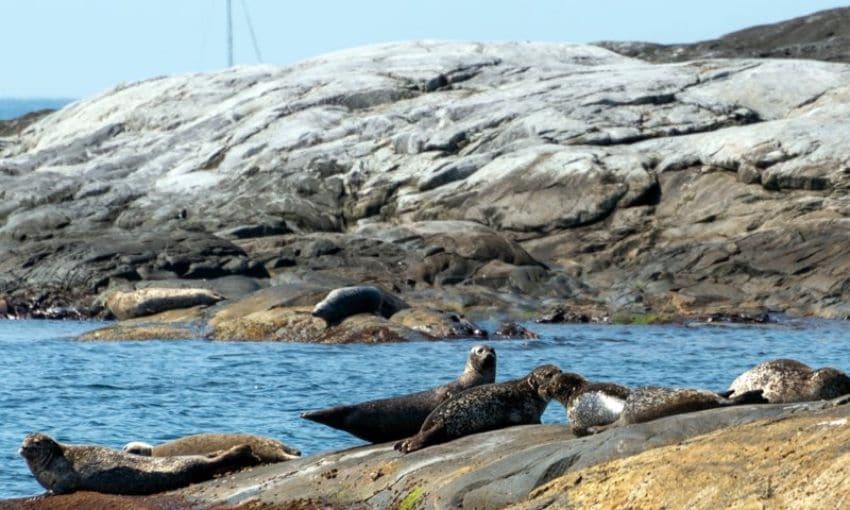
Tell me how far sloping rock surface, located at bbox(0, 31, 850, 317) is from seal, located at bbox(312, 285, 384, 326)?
387cm

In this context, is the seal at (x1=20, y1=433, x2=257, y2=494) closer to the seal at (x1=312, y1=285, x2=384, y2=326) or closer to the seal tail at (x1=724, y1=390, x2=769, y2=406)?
the seal tail at (x1=724, y1=390, x2=769, y2=406)

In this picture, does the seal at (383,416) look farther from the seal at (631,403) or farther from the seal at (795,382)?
the seal at (795,382)

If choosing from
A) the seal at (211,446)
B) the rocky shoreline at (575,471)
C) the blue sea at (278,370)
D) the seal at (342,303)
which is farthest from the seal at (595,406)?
the seal at (342,303)

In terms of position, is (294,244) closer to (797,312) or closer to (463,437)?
(797,312)

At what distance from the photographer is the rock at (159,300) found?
32.2m

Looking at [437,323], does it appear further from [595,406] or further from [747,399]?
[747,399]

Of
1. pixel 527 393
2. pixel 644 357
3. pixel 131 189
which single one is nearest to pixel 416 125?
pixel 131 189

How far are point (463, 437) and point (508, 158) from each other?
2839 cm

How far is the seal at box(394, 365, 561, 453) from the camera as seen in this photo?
41.0ft

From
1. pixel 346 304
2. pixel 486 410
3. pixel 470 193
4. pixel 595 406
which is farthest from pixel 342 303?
pixel 595 406

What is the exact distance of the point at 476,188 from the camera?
3997 cm

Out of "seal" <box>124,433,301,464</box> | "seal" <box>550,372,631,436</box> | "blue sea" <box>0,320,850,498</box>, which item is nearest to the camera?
"seal" <box>550,372,631,436</box>

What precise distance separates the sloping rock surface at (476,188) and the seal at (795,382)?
20.6 m

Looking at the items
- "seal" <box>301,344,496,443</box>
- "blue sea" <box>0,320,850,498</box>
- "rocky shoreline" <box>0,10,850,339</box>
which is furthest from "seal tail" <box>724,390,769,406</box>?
"rocky shoreline" <box>0,10,850,339</box>
